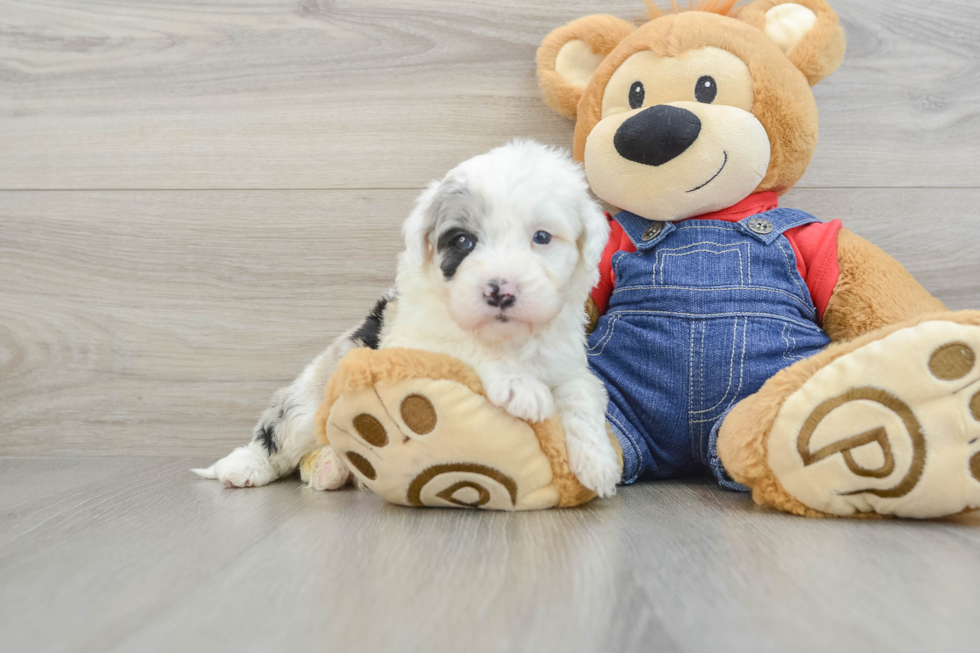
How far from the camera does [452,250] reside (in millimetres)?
1159

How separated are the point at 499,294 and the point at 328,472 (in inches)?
23.9

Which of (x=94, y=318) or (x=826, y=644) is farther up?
(x=826, y=644)

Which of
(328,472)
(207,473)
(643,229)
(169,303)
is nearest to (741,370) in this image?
(643,229)

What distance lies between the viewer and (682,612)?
67cm

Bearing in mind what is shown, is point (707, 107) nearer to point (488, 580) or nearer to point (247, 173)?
point (488, 580)

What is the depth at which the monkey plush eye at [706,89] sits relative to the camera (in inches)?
53.1

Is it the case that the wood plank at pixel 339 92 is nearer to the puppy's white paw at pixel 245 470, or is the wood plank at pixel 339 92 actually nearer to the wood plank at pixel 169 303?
the wood plank at pixel 169 303

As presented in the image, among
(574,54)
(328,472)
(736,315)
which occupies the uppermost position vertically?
(574,54)

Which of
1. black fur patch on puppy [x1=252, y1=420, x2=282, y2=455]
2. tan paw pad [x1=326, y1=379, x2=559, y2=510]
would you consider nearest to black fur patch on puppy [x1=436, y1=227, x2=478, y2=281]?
tan paw pad [x1=326, y1=379, x2=559, y2=510]

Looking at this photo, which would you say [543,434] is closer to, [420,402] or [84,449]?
[420,402]

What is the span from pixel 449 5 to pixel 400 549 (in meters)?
1.40

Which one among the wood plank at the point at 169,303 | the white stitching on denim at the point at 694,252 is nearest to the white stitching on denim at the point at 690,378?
the white stitching on denim at the point at 694,252

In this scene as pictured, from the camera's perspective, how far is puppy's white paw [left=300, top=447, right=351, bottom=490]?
1388 mm

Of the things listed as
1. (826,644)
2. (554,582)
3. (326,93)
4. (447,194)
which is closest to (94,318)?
(326,93)
